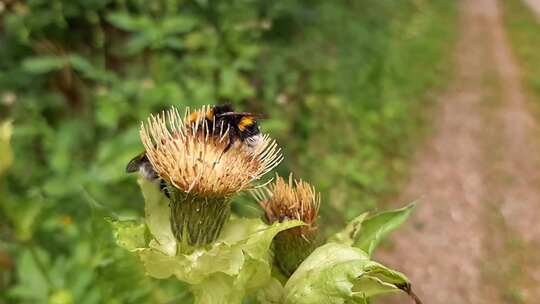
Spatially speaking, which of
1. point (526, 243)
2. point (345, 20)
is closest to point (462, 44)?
point (345, 20)

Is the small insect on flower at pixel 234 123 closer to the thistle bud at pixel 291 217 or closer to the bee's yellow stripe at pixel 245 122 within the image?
the bee's yellow stripe at pixel 245 122

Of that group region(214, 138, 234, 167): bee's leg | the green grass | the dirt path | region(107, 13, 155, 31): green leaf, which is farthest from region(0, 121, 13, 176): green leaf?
the green grass

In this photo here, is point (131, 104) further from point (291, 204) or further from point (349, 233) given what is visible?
point (349, 233)

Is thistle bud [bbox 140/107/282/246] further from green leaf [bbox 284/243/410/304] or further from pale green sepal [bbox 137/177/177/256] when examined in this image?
green leaf [bbox 284/243/410/304]

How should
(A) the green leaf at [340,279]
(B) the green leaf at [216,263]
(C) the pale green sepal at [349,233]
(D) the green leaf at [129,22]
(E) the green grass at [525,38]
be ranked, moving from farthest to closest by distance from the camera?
(E) the green grass at [525,38]
(D) the green leaf at [129,22]
(C) the pale green sepal at [349,233]
(B) the green leaf at [216,263]
(A) the green leaf at [340,279]

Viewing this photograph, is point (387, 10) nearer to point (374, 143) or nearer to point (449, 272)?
point (374, 143)

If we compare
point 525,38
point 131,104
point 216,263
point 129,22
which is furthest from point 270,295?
point 525,38

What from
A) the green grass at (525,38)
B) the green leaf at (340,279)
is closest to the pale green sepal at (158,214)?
the green leaf at (340,279)
